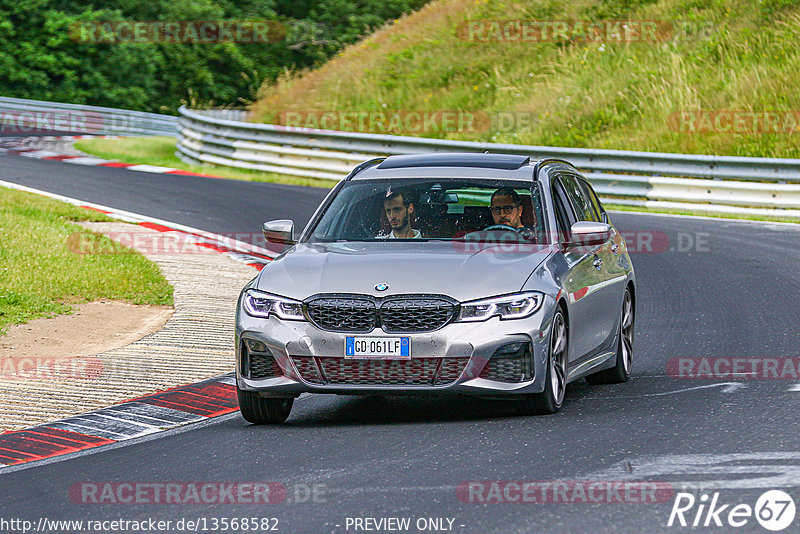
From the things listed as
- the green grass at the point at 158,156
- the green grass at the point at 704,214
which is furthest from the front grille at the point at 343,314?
the green grass at the point at 158,156

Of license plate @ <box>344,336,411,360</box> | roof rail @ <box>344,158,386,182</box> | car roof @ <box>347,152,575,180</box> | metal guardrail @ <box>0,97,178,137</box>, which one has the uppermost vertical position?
car roof @ <box>347,152,575,180</box>

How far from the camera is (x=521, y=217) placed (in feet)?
29.7

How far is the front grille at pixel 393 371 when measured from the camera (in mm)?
7836

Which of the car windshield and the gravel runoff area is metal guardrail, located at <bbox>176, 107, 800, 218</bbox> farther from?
the car windshield

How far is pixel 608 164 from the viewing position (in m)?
24.0

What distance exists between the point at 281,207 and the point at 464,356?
14.4 metres

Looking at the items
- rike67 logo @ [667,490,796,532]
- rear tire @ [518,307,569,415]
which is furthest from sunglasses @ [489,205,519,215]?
rike67 logo @ [667,490,796,532]

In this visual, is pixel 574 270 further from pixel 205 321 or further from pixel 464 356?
pixel 205 321

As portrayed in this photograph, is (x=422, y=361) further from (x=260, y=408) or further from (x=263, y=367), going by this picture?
(x=260, y=408)

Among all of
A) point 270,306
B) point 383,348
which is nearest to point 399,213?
point 270,306

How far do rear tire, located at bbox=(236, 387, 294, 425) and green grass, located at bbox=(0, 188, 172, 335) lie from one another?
4114mm

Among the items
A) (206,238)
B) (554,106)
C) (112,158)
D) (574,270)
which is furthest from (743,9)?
(574,270)

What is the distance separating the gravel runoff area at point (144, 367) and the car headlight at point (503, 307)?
2823 mm

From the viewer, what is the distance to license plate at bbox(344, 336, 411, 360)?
7.81m
